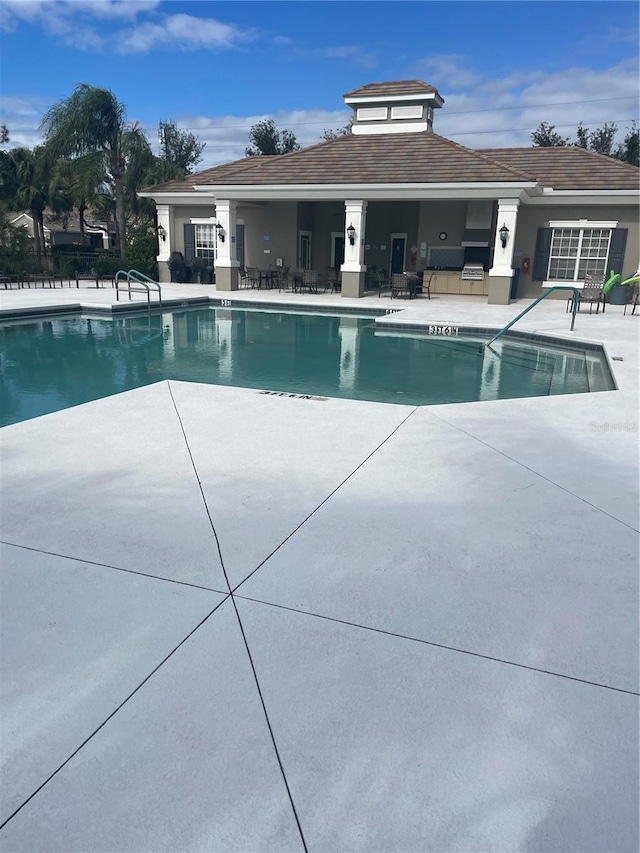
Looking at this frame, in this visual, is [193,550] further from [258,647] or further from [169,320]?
[169,320]

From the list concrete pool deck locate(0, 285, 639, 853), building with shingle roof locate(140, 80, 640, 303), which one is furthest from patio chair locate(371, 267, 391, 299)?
concrete pool deck locate(0, 285, 639, 853)

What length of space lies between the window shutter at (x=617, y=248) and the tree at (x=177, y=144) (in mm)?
34516

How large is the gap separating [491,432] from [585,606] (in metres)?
2.99

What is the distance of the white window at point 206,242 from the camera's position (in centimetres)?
2388

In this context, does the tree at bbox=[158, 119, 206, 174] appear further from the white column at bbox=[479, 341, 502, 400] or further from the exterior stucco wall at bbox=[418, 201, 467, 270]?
the white column at bbox=[479, 341, 502, 400]

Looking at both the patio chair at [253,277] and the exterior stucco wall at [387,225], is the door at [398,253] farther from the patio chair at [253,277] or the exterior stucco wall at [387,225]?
the patio chair at [253,277]

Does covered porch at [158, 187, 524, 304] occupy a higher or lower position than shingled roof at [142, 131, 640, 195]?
lower

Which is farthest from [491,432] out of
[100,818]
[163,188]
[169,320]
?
[163,188]

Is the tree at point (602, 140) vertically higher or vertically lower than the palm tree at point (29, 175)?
higher

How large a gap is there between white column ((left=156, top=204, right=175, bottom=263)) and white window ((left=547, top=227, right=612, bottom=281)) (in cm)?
1416

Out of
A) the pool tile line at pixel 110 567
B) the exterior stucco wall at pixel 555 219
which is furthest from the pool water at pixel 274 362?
the exterior stucco wall at pixel 555 219

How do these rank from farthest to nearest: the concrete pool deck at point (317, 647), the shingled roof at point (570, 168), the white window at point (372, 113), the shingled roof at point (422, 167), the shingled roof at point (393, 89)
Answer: the white window at point (372, 113), the shingled roof at point (393, 89), the shingled roof at point (570, 168), the shingled roof at point (422, 167), the concrete pool deck at point (317, 647)

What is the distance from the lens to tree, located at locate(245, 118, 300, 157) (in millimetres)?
47000

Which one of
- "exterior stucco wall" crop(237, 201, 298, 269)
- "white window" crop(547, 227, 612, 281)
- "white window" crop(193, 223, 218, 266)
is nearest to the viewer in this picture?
"white window" crop(547, 227, 612, 281)
